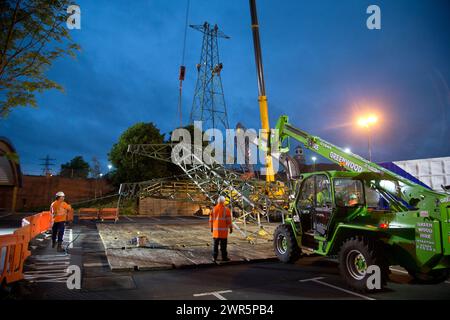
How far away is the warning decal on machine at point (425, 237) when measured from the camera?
16.5 feet

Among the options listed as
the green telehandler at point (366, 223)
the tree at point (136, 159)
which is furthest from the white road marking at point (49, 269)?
the tree at point (136, 159)

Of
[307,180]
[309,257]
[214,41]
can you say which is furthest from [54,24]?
[214,41]

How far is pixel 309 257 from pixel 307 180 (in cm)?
294

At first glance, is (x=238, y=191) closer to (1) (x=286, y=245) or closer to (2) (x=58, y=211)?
(1) (x=286, y=245)

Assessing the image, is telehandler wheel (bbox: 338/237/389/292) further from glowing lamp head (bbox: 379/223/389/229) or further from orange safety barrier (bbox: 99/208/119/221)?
orange safety barrier (bbox: 99/208/119/221)

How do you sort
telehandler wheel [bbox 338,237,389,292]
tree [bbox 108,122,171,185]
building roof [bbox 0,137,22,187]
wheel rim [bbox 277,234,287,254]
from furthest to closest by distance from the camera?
1. tree [bbox 108,122,171,185]
2. building roof [bbox 0,137,22,187]
3. wheel rim [bbox 277,234,287,254]
4. telehandler wheel [bbox 338,237,389,292]

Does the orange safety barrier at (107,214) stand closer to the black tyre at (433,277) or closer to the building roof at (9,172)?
the building roof at (9,172)

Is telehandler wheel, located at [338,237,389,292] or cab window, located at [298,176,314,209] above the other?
cab window, located at [298,176,314,209]

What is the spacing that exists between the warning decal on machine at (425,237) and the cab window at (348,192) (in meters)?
1.68

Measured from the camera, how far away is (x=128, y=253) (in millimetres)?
9156

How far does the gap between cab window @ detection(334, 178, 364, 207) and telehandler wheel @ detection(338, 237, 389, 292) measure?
1.06 meters

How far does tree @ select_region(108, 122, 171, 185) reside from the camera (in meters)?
33.3

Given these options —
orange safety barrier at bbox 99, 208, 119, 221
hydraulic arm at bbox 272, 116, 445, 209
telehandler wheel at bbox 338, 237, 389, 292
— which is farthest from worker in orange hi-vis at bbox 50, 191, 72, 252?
orange safety barrier at bbox 99, 208, 119, 221

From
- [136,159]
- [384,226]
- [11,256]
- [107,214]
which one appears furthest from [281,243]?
[136,159]
